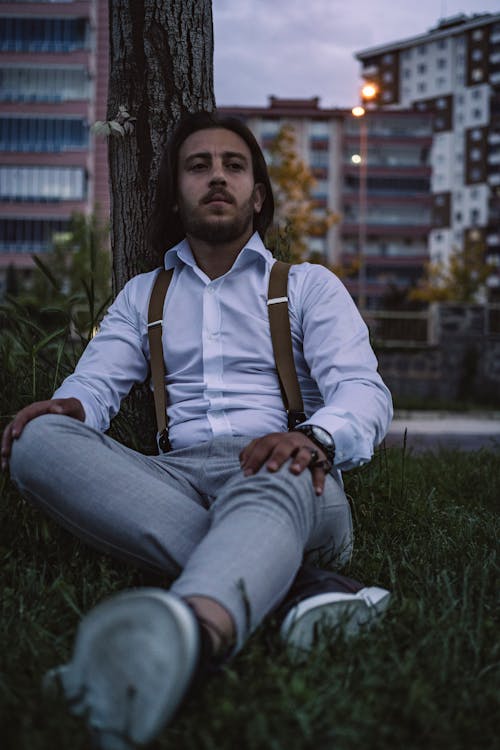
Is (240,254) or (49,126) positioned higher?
(49,126)

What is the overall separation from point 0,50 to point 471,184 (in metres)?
58.0

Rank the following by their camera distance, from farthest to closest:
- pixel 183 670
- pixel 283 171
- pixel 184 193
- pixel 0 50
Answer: pixel 0 50, pixel 283 171, pixel 184 193, pixel 183 670

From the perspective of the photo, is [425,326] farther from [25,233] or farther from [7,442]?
[25,233]

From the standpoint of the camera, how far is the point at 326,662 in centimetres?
185

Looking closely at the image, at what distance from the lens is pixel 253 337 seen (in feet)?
9.23

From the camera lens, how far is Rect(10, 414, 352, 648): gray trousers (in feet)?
5.80

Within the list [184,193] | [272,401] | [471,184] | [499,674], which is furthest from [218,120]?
[471,184]

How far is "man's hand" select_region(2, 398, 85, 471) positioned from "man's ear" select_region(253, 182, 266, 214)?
1165mm

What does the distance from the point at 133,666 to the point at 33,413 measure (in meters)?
1.10

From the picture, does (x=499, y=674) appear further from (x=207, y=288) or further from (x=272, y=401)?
(x=207, y=288)

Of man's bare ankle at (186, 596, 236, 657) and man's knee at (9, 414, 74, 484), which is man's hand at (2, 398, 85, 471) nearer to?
man's knee at (9, 414, 74, 484)

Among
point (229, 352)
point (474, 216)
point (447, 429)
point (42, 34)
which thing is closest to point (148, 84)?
point (229, 352)

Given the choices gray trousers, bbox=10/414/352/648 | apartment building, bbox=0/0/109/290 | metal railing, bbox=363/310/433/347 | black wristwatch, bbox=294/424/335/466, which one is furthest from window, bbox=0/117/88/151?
black wristwatch, bbox=294/424/335/466

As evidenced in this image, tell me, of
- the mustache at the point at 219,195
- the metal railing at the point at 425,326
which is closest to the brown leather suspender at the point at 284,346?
the mustache at the point at 219,195
